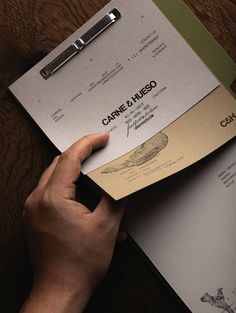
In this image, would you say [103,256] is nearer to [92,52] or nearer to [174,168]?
[174,168]

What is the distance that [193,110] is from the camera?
80cm

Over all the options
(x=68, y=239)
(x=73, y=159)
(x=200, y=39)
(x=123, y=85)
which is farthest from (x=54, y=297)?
(x=200, y=39)

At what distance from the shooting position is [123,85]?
80 centimetres

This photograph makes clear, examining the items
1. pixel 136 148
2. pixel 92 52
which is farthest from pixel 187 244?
pixel 92 52

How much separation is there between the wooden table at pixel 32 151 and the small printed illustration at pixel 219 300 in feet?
0.15

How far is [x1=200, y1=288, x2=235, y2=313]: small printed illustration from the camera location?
815 mm

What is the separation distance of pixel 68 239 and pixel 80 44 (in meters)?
0.31

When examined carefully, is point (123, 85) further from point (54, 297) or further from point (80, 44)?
point (54, 297)

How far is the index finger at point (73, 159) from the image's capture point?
758 mm

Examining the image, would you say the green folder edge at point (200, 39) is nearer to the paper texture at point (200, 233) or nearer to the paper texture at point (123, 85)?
the paper texture at point (123, 85)

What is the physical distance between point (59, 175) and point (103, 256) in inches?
5.5

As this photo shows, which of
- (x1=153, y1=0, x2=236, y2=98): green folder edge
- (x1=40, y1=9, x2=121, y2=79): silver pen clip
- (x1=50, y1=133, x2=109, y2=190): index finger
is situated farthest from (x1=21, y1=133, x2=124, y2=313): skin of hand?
(x1=153, y1=0, x2=236, y2=98): green folder edge

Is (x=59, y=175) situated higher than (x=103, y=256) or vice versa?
(x=59, y=175)

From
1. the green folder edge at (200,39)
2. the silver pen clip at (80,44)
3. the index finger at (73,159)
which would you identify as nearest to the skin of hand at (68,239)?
the index finger at (73,159)
